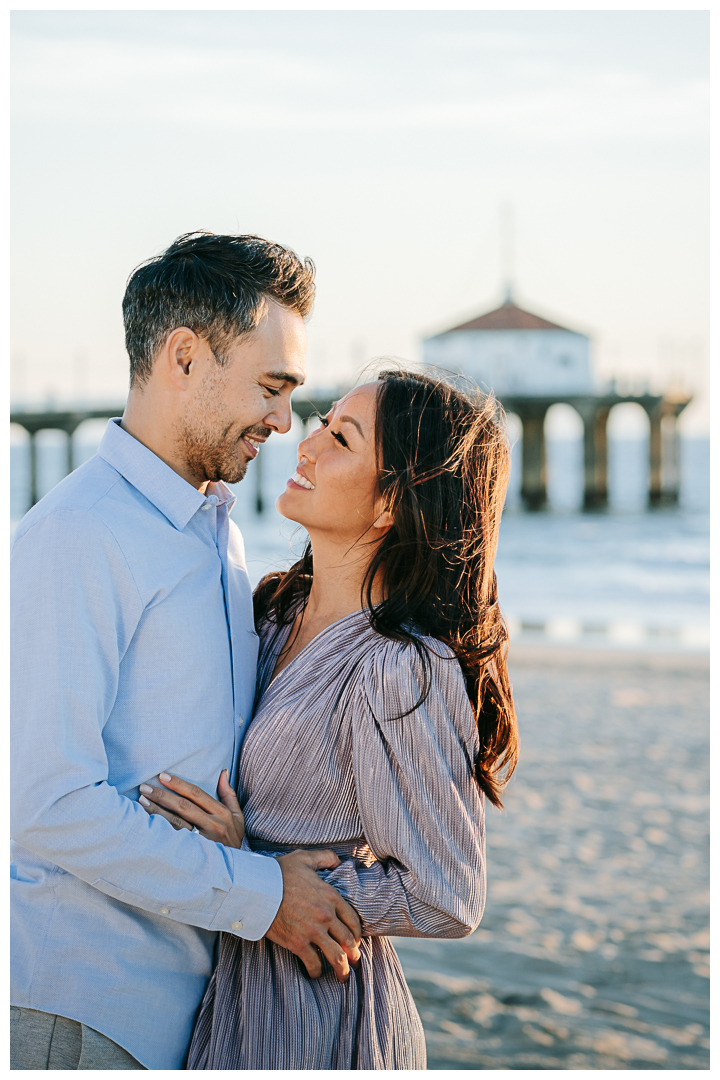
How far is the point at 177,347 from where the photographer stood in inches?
92.1

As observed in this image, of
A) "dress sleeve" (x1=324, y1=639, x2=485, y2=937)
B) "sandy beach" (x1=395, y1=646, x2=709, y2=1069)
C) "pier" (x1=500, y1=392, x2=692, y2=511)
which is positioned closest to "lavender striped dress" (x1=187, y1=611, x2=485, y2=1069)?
"dress sleeve" (x1=324, y1=639, x2=485, y2=937)

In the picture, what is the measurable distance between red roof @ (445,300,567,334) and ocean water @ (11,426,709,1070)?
121ft

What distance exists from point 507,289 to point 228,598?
53.2 metres

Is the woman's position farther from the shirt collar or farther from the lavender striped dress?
the shirt collar

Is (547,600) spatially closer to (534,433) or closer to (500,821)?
(500,821)

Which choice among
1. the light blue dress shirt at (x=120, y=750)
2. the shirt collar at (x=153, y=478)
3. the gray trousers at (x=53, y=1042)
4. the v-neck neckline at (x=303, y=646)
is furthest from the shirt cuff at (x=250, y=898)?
the shirt collar at (x=153, y=478)

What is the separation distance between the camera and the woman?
2.25 meters

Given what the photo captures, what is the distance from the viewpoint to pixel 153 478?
230 cm

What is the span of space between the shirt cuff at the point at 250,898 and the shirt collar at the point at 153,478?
73cm

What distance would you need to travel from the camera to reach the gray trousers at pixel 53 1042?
2.07m

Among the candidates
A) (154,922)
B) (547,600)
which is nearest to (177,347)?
(154,922)

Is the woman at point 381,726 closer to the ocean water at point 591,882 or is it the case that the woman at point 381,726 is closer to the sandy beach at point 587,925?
the ocean water at point 591,882

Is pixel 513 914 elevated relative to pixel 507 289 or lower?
lower

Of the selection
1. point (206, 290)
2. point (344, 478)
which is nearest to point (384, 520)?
point (344, 478)
